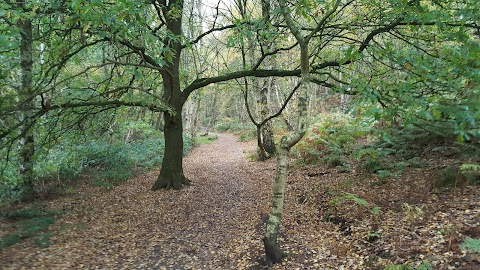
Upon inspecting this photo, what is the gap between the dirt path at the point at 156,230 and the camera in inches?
223

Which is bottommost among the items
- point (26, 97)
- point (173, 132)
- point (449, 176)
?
point (449, 176)

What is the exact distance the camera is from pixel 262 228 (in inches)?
264

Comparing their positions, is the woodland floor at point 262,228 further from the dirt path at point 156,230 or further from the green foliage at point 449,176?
the green foliage at point 449,176

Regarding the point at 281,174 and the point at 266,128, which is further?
the point at 266,128

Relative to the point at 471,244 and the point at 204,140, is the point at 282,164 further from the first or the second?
the point at 204,140

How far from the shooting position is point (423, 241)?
4430 millimetres

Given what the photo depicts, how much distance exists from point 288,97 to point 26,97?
6.96 m

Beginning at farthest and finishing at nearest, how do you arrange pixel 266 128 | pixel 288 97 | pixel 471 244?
pixel 266 128 → pixel 288 97 → pixel 471 244

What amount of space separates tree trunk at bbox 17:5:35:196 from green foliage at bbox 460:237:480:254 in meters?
7.60

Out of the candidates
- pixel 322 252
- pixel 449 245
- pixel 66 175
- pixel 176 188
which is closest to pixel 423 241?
pixel 449 245

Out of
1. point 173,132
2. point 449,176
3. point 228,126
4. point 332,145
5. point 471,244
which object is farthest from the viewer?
point 228,126

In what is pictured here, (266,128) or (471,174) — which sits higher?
(266,128)

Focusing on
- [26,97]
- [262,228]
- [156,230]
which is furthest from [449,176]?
[26,97]

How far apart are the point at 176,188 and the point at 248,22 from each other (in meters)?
5.90
